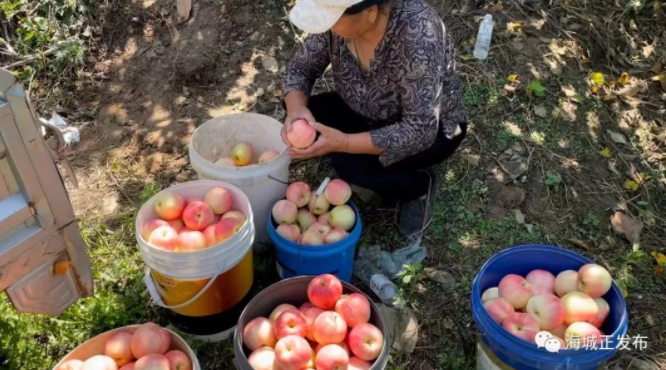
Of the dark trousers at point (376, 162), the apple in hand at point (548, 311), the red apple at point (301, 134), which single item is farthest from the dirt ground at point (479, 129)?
the red apple at point (301, 134)

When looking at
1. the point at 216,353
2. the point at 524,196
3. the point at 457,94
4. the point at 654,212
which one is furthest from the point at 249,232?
the point at 654,212

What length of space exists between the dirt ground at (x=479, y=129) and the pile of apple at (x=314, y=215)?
1.57ft

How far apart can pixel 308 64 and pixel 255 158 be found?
0.62 m

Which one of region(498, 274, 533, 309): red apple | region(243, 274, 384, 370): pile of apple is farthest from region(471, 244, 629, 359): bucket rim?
region(243, 274, 384, 370): pile of apple

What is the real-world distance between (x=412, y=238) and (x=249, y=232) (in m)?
1.16

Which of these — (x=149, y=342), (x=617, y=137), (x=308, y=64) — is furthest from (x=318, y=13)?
(x=617, y=137)

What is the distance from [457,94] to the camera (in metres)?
3.15

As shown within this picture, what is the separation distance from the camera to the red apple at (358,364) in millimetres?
2336

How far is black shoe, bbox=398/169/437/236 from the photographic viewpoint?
3389mm

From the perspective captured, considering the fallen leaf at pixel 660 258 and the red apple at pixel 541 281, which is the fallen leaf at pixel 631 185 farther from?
the red apple at pixel 541 281

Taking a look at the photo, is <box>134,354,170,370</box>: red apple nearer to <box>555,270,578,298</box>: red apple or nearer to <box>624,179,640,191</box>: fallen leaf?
<box>555,270,578,298</box>: red apple

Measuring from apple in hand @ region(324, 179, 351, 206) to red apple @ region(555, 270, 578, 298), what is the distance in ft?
3.56

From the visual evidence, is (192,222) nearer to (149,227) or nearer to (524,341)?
(149,227)

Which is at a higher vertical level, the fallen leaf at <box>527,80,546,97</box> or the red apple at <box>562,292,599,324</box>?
the red apple at <box>562,292,599,324</box>
